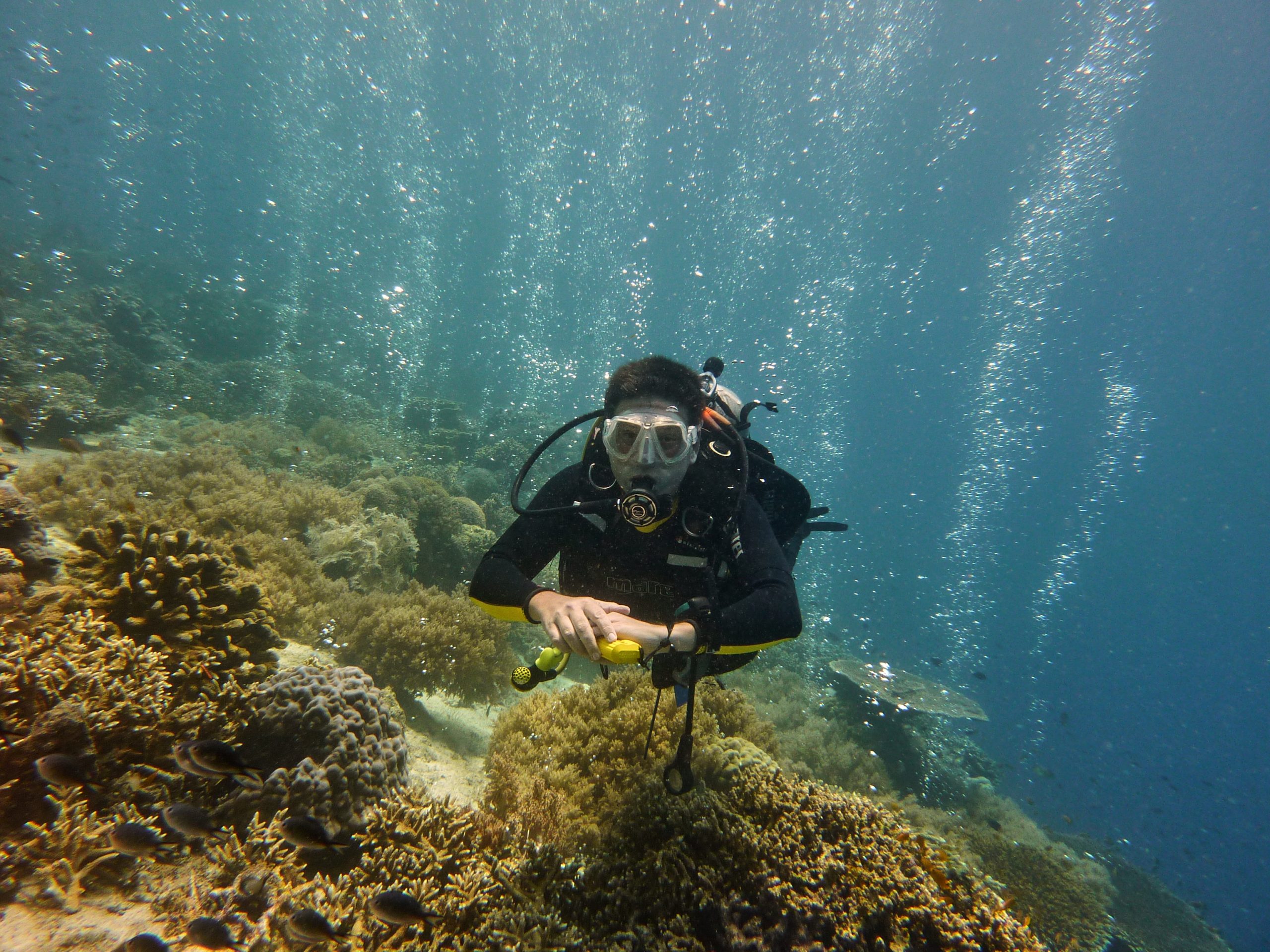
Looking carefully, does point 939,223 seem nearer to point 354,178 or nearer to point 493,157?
point 493,157

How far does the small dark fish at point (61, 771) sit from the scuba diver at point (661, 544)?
6.54ft

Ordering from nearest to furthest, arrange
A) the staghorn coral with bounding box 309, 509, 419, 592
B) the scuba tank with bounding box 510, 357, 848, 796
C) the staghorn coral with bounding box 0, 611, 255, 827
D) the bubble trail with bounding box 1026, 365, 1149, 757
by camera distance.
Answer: the scuba tank with bounding box 510, 357, 848, 796 → the staghorn coral with bounding box 0, 611, 255, 827 → the staghorn coral with bounding box 309, 509, 419, 592 → the bubble trail with bounding box 1026, 365, 1149, 757

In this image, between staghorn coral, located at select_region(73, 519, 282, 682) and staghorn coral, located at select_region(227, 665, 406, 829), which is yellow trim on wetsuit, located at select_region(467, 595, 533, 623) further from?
staghorn coral, located at select_region(73, 519, 282, 682)

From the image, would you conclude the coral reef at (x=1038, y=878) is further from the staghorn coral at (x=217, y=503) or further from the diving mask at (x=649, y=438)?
the staghorn coral at (x=217, y=503)

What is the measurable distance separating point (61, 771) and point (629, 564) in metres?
3.02

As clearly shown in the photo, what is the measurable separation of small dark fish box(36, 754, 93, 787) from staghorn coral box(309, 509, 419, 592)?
472cm

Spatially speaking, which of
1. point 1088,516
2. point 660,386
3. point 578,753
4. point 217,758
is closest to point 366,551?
point 578,753

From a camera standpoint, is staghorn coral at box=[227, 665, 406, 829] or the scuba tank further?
staghorn coral at box=[227, 665, 406, 829]

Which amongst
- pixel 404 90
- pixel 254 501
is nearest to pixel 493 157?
pixel 404 90

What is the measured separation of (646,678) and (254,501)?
6.28 metres

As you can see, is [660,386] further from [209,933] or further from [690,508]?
[209,933]

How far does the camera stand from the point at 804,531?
18.2ft

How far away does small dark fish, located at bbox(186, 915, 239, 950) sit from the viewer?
199 cm

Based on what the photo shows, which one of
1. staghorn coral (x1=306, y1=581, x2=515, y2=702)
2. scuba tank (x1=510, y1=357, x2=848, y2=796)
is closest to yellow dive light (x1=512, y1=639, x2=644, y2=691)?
scuba tank (x1=510, y1=357, x2=848, y2=796)
